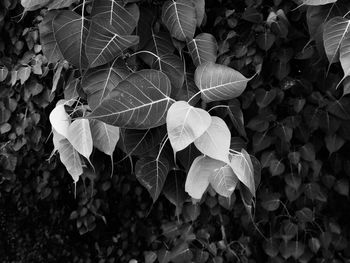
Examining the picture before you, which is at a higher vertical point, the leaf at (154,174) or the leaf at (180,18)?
the leaf at (180,18)

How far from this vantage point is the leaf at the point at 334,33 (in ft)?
2.65

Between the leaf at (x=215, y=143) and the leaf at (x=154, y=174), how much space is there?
0.12 metres

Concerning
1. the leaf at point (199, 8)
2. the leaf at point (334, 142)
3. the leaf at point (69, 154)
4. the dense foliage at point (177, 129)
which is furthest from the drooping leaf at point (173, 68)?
the leaf at point (334, 142)

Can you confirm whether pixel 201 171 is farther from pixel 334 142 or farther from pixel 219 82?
pixel 334 142

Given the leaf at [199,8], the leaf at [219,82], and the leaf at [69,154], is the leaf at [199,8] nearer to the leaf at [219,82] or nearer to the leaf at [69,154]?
the leaf at [219,82]

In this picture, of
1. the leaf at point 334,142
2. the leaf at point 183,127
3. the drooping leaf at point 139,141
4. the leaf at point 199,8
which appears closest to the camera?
the leaf at point 183,127

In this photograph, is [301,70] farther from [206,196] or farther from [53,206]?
[53,206]

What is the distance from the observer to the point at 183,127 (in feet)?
2.20

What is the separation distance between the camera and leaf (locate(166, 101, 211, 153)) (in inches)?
26.4

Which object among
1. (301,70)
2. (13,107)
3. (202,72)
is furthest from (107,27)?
(13,107)

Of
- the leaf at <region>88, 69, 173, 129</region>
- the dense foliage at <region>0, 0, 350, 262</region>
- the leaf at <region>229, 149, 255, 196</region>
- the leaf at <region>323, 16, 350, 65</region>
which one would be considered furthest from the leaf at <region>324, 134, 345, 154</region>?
the leaf at <region>88, 69, 173, 129</region>

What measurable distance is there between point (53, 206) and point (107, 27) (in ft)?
5.58

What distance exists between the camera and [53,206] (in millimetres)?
2312

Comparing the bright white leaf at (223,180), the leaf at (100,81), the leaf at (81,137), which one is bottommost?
the bright white leaf at (223,180)
